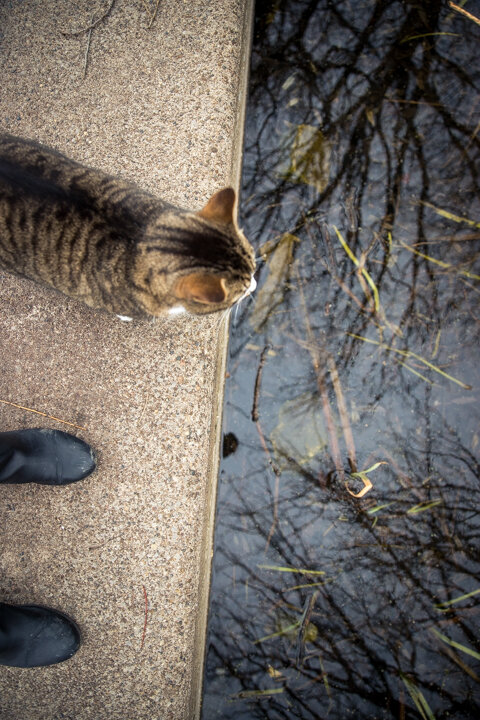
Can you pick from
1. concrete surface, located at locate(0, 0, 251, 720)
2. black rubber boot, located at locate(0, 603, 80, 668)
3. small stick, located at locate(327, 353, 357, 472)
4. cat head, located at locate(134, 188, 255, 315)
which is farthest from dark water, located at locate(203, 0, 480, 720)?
black rubber boot, located at locate(0, 603, 80, 668)

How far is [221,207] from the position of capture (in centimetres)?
178

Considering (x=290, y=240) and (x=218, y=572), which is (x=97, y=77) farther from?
(x=218, y=572)

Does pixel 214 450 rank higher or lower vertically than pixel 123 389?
lower

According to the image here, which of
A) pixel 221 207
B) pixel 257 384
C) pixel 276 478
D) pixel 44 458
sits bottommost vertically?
pixel 44 458

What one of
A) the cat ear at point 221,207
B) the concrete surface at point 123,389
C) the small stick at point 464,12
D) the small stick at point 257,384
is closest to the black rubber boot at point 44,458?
the concrete surface at point 123,389

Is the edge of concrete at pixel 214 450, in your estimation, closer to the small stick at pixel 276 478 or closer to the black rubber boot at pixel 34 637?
the small stick at pixel 276 478

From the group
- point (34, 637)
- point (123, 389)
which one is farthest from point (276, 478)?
point (34, 637)

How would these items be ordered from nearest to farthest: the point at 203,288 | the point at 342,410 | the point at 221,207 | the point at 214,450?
1. the point at 203,288
2. the point at 221,207
3. the point at 214,450
4. the point at 342,410

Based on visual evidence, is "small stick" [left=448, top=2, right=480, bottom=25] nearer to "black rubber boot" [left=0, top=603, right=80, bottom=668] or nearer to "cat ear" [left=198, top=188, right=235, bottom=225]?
"cat ear" [left=198, top=188, right=235, bottom=225]

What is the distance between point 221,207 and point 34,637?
2226 millimetres

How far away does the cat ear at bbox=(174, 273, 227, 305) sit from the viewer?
1.60 m

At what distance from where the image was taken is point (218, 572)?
2.34 meters

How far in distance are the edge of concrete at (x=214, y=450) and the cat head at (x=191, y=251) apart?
0.51m

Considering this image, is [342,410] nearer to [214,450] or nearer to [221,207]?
[214,450]
